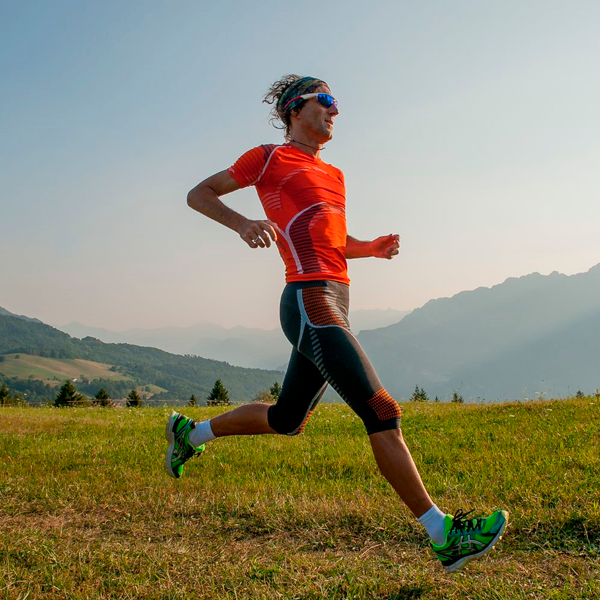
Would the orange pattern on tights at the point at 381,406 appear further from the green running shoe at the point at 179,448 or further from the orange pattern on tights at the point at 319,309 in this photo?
the green running shoe at the point at 179,448

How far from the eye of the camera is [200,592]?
12.1 ft

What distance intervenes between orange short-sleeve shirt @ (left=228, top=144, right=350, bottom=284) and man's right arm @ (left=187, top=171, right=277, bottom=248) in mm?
113

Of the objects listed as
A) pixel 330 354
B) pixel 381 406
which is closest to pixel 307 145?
pixel 330 354

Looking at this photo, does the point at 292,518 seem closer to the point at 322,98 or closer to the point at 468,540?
the point at 468,540

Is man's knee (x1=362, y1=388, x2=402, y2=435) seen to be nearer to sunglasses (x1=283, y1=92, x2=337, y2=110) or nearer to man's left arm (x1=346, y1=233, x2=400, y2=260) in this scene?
man's left arm (x1=346, y1=233, x2=400, y2=260)

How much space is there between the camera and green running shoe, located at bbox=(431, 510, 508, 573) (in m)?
3.48

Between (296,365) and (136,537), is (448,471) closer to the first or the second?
(296,365)

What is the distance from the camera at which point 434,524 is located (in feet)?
11.8

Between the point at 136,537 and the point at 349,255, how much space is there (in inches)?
124

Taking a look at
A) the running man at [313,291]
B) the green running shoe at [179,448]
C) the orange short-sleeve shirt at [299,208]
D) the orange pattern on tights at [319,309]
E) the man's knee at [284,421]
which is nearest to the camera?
the running man at [313,291]

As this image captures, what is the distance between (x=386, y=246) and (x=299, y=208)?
1.36m

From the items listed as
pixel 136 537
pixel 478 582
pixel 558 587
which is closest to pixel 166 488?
pixel 136 537

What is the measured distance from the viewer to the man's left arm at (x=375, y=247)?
5188 millimetres

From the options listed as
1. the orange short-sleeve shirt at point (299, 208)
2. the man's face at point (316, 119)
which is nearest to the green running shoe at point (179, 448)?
the orange short-sleeve shirt at point (299, 208)
